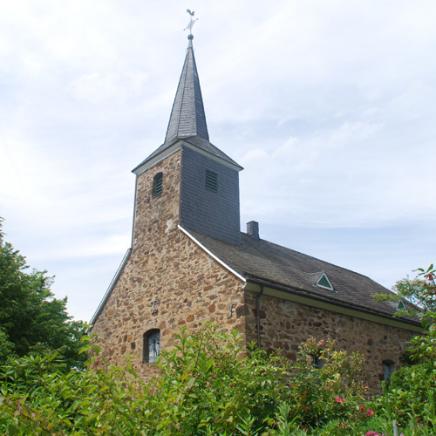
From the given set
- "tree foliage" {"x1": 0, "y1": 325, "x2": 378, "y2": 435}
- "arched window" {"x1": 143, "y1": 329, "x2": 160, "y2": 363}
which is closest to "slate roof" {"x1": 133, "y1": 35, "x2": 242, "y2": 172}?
"arched window" {"x1": 143, "y1": 329, "x2": 160, "y2": 363}

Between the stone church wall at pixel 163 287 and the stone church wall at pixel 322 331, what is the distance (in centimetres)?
77

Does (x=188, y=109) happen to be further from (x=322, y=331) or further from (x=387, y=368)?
(x=387, y=368)

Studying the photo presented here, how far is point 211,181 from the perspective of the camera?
16.4m

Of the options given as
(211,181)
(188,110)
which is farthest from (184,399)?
(188,110)

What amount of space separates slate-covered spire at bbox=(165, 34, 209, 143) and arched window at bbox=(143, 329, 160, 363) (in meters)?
6.41

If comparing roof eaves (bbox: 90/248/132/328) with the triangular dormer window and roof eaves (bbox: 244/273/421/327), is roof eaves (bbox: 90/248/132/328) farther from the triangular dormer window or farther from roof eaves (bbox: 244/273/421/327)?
the triangular dormer window

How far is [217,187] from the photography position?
16.4m

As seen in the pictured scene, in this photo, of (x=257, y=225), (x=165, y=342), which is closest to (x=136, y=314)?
(x=165, y=342)

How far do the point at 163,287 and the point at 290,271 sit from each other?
4.00 m

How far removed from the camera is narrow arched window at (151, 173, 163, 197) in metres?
16.2

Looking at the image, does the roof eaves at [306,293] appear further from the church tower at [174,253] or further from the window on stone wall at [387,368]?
the window on stone wall at [387,368]

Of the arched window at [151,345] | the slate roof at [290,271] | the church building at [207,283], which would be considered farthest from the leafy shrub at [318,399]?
the arched window at [151,345]

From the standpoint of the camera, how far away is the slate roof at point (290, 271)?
12914 millimetres

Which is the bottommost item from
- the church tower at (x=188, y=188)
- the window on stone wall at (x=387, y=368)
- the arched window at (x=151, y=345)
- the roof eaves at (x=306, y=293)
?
the window on stone wall at (x=387, y=368)
